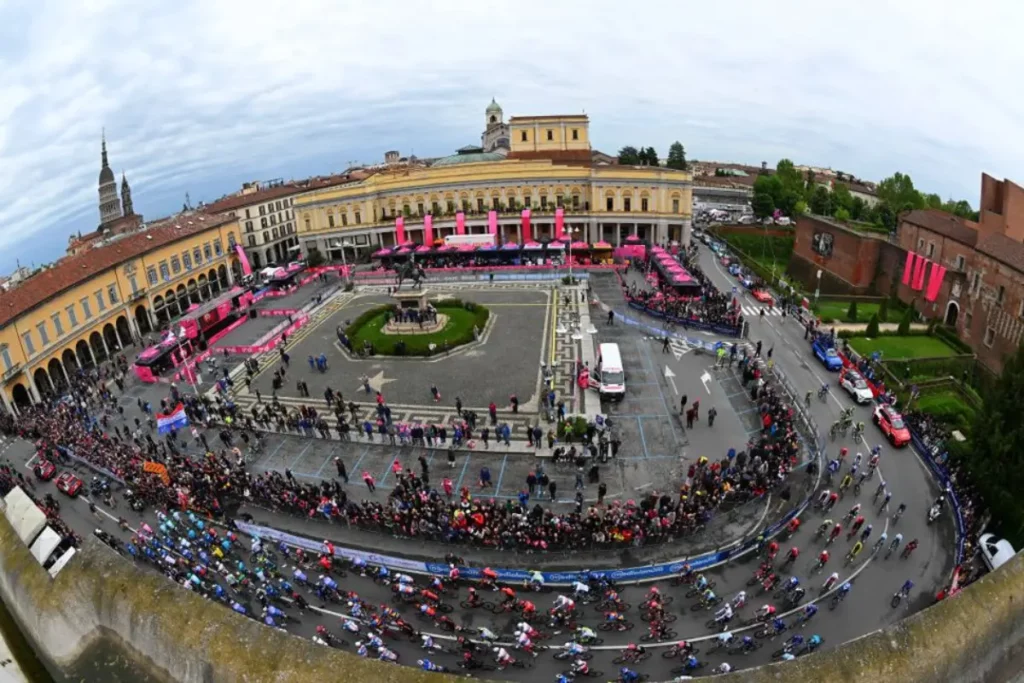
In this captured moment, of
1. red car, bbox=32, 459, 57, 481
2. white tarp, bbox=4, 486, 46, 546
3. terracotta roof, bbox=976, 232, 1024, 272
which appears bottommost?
red car, bbox=32, 459, 57, 481

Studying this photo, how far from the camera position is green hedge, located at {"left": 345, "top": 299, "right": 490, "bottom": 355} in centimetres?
3731

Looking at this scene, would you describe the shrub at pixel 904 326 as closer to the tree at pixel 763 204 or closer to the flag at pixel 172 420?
the tree at pixel 763 204

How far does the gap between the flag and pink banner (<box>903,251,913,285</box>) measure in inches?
1936

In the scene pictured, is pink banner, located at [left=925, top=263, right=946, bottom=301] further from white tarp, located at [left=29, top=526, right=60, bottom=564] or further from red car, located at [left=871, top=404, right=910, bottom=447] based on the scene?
white tarp, located at [left=29, top=526, right=60, bottom=564]

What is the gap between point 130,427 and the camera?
105ft

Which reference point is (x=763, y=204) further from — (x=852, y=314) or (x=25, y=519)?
(x=25, y=519)

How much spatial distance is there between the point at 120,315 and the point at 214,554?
1412 inches

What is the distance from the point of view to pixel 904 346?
1468 inches

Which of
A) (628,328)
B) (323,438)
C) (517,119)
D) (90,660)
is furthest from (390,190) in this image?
(90,660)

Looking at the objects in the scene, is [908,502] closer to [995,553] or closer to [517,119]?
[995,553]

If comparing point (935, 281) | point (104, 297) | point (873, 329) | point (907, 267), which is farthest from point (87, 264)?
point (907, 267)

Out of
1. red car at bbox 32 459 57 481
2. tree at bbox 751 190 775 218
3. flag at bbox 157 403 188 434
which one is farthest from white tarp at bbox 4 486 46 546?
tree at bbox 751 190 775 218

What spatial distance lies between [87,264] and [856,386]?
53.8m

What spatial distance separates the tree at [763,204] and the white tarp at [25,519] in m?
73.4
